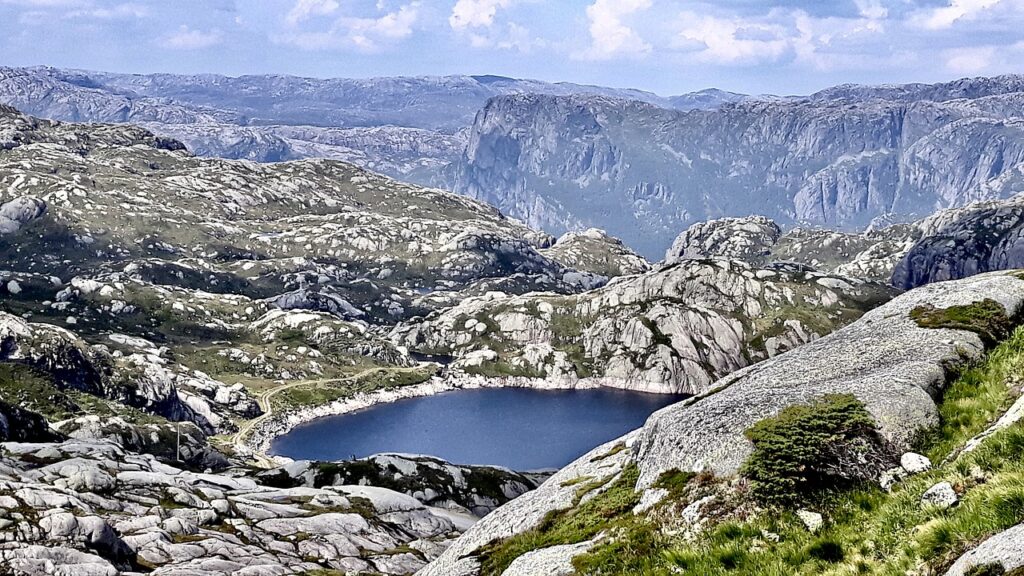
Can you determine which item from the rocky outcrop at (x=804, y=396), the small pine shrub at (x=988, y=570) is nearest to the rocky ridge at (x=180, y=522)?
the rocky outcrop at (x=804, y=396)

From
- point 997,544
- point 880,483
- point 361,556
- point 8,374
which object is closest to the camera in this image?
A: point 997,544

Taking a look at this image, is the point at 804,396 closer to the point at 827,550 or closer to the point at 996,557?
the point at 827,550

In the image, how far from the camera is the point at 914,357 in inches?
1098

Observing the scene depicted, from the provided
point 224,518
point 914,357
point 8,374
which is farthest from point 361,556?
point 8,374

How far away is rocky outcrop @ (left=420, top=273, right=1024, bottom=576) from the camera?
23906 mm

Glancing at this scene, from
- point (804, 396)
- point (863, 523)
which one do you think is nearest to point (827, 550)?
point (863, 523)

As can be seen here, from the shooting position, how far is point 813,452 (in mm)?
21328

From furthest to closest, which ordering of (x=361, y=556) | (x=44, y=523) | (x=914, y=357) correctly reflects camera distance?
(x=361, y=556), (x=44, y=523), (x=914, y=357)

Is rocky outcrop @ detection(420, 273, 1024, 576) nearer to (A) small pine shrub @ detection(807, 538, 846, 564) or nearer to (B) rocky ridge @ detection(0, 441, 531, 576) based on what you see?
(A) small pine shrub @ detection(807, 538, 846, 564)

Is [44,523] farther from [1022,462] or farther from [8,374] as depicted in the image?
[8,374]

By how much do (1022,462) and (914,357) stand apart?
1369 cm

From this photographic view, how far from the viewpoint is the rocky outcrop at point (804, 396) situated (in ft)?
78.4

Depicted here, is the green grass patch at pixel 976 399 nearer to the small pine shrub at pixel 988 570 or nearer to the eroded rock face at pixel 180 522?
the small pine shrub at pixel 988 570

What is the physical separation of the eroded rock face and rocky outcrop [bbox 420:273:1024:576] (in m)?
28.3
